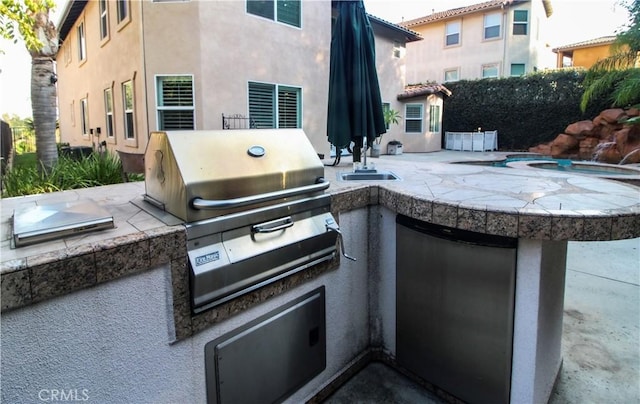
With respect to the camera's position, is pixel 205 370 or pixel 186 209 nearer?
pixel 186 209

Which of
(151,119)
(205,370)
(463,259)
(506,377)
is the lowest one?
(506,377)

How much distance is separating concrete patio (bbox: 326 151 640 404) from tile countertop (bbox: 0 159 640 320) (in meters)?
1.33

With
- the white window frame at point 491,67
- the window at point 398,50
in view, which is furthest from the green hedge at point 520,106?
the window at point 398,50

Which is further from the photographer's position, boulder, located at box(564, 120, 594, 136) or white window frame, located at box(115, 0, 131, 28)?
boulder, located at box(564, 120, 594, 136)

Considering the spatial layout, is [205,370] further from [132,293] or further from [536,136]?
[536,136]

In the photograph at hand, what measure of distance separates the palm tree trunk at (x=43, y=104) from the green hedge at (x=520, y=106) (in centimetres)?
1911

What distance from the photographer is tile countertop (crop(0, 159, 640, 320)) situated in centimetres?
141

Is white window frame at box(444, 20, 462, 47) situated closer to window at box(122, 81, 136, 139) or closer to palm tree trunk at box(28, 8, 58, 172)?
window at box(122, 81, 136, 139)

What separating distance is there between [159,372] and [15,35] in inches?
271

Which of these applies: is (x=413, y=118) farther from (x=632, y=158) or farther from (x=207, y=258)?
(x=207, y=258)

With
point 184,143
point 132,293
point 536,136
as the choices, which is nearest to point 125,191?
point 184,143

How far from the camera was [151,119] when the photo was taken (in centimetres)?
902

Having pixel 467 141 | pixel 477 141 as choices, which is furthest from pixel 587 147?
pixel 467 141

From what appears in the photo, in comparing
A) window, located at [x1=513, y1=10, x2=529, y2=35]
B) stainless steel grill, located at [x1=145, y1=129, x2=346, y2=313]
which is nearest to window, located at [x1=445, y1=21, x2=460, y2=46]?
window, located at [x1=513, y1=10, x2=529, y2=35]
